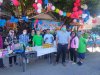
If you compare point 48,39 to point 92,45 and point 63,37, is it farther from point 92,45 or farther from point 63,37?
point 92,45

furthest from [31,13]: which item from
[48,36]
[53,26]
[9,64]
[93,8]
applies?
[9,64]

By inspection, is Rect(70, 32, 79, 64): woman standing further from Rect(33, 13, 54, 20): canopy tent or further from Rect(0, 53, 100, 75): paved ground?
Rect(33, 13, 54, 20): canopy tent

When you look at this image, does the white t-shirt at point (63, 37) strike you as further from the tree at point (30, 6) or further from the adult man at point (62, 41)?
the tree at point (30, 6)

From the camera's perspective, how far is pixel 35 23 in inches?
778

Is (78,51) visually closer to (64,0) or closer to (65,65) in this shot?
(65,65)

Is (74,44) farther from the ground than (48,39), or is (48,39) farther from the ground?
(48,39)

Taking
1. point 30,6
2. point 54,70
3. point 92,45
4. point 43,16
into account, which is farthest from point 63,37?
point 30,6

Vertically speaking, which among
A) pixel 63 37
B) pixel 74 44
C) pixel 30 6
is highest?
pixel 30 6

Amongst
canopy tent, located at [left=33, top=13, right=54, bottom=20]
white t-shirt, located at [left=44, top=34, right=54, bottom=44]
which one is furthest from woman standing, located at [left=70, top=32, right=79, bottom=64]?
canopy tent, located at [left=33, top=13, right=54, bottom=20]

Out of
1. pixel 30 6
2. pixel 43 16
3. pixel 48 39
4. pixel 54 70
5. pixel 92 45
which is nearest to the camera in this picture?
pixel 54 70

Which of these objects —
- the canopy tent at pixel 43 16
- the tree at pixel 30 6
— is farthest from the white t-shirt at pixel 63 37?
the tree at pixel 30 6

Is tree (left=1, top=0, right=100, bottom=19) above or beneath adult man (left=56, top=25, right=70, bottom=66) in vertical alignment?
above

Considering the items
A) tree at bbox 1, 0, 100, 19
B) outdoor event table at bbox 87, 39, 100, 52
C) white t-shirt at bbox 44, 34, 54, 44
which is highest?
tree at bbox 1, 0, 100, 19

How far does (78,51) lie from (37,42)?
7.24 ft
